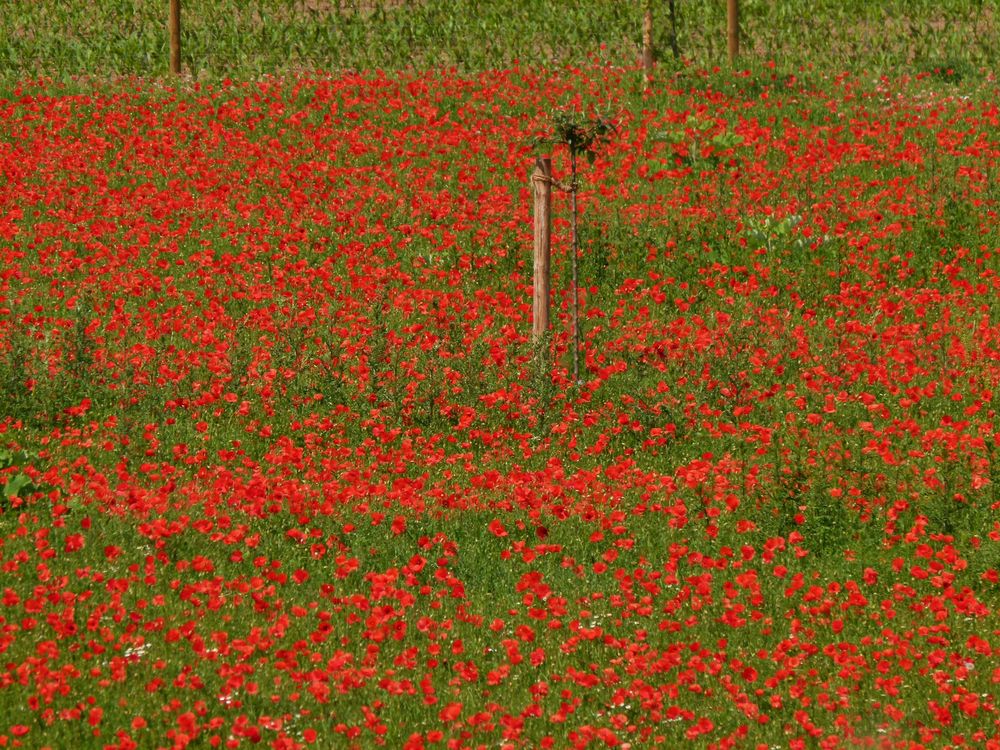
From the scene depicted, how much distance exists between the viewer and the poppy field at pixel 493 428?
273 inches

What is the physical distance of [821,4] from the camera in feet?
86.7

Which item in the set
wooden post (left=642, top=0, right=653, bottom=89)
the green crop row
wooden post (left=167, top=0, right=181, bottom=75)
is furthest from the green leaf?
the green crop row

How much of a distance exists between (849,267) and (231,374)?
22.5 feet

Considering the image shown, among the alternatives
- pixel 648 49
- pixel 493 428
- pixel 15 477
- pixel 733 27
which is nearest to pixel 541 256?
pixel 493 428

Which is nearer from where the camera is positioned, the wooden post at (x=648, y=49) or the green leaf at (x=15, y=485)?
the green leaf at (x=15, y=485)

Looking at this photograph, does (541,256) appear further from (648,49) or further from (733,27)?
(733,27)

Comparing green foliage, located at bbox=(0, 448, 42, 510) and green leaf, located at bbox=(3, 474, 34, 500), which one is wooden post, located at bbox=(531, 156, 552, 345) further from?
green leaf, located at bbox=(3, 474, 34, 500)

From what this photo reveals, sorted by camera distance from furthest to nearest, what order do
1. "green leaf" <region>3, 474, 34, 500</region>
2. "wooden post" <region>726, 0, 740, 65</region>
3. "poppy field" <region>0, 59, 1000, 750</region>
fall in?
1. "wooden post" <region>726, 0, 740, 65</region>
2. "green leaf" <region>3, 474, 34, 500</region>
3. "poppy field" <region>0, 59, 1000, 750</region>

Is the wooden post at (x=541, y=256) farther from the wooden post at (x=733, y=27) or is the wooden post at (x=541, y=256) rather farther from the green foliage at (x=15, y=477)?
the wooden post at (x=733, y=27)

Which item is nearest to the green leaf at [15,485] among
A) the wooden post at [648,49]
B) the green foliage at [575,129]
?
the green foliage at [575,129]

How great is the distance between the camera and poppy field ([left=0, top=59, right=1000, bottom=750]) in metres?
6.95

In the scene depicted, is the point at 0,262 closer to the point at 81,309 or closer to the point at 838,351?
the point at 81,309

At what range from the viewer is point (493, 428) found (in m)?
11.3

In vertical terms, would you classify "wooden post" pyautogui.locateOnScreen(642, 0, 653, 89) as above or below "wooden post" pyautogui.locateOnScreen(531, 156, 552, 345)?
above
